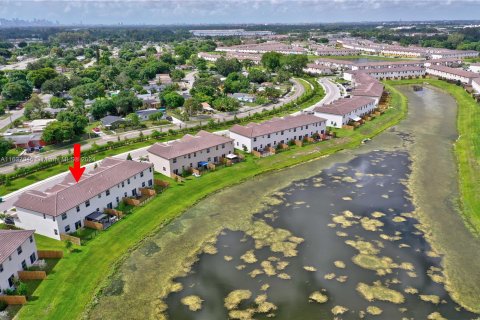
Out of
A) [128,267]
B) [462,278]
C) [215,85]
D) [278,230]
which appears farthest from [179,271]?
[215,85]

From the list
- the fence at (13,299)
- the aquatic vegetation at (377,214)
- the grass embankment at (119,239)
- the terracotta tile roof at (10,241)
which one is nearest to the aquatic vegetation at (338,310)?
the aquatic vegetation at (377,214)

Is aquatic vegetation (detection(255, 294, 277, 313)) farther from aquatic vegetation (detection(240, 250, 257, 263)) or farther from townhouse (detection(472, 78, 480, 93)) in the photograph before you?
townhouse (detection(472, 78, 480, 93))

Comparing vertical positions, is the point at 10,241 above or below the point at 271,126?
below

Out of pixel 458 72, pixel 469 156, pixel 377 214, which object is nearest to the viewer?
pixel 377 214

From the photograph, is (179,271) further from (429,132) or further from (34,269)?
(429,132)

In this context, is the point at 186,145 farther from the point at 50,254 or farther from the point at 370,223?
the point at 370,223

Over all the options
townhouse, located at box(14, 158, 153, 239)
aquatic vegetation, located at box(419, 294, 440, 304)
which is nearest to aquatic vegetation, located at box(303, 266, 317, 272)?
aquatic vegetation, located at box(419, 294, 440, 304)

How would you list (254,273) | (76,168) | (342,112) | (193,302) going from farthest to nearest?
(342,112) → (76,168) → (254,273) → (193,302)

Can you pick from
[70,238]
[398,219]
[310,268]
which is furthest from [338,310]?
[70,238]

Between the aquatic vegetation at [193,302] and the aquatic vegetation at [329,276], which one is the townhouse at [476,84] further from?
the aquatic vegetation at [193,302]
